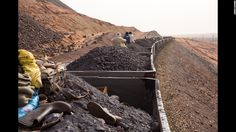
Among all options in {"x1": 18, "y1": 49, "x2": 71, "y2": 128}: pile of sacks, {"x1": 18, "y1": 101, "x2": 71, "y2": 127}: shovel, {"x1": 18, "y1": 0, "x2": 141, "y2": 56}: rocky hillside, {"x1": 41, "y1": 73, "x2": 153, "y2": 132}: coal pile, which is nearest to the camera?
{"x1": 18, "y1": 101, "x2": 71, "y2": 127}: shovel

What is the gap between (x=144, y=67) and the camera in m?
12.8

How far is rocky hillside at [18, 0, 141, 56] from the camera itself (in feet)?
78.1

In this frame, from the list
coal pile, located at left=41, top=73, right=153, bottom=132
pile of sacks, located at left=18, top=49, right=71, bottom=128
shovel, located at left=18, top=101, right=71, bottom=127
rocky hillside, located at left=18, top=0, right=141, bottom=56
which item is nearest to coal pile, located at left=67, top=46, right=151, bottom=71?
coal pile, located at left=41, top=73, right=153, bottom=132

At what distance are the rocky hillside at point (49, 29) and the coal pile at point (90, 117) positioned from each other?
15.2m

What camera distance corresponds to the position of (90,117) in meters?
5.27

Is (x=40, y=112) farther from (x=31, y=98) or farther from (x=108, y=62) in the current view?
(x=108, y=62)

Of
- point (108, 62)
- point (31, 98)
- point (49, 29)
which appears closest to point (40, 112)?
point (31, 98)

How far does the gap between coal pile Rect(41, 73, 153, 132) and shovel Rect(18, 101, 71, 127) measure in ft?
0.47

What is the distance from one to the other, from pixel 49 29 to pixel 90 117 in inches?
1152

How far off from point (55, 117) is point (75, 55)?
54.2ft

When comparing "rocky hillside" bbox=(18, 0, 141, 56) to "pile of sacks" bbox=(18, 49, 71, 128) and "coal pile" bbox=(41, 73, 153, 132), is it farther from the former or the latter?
"pile of sacks" bbox=(18, 49, 71, 128)
